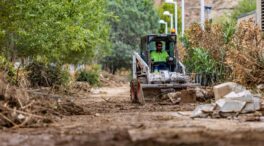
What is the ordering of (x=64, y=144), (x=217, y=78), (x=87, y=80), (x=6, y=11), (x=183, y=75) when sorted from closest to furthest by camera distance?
(x=64, y=144), (x=6, y=11), (x=183, y=75), (x=217, y=78), (x=87, y=80)

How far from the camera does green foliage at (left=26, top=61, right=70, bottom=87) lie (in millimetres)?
31542

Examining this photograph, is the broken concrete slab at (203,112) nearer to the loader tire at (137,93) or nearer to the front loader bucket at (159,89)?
the loader tire at (137,93)

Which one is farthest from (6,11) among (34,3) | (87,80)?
(87,80)

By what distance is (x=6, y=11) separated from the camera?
2189cm

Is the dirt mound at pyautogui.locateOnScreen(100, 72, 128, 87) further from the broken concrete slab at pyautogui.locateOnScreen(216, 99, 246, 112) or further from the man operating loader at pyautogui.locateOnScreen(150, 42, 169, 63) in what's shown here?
the broken concrete slab at pyautogui.locateOnScreen(216, 99, 246, 112)

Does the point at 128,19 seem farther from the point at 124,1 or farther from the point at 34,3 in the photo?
the point at 34,3

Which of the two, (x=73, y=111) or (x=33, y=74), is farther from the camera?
(x=33, y=74)

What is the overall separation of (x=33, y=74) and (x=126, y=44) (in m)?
45.2

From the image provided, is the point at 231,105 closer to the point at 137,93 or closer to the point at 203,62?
the point at 137,93

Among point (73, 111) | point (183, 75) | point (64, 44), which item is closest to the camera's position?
point (73, 111)

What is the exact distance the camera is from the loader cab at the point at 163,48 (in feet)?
84.8

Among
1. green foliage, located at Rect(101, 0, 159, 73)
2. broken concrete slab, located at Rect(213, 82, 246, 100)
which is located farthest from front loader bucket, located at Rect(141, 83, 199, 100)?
green foliage, located at Rect(101, 0, 159, 73)

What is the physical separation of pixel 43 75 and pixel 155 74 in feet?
30.8

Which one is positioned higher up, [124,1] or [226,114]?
[124,1]
